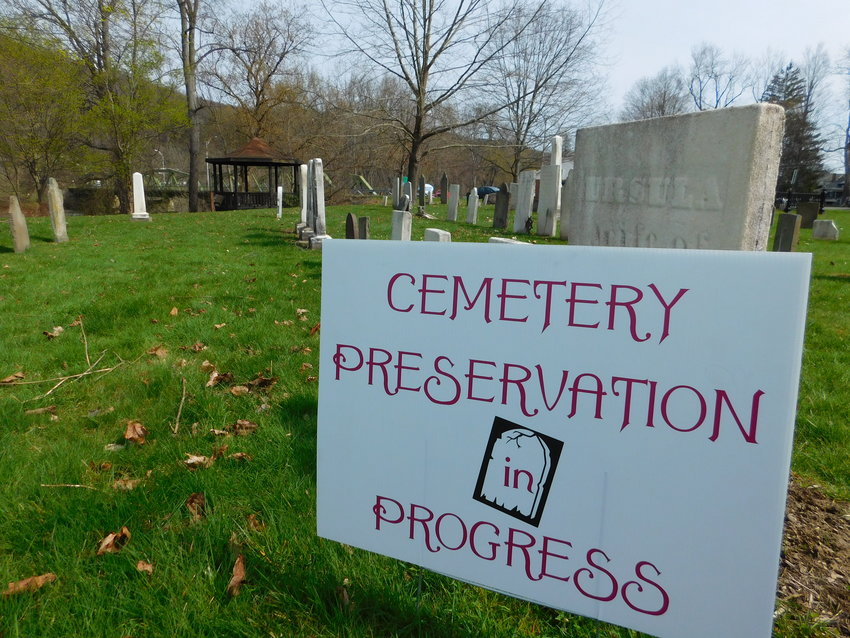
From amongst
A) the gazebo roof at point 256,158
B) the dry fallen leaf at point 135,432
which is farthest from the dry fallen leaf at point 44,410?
the gazebo roof at point 256,158

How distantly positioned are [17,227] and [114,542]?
32.5ft

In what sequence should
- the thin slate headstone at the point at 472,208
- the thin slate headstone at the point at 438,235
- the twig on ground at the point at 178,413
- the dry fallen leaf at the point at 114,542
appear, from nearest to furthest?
the dry fallen leaf at the point at 114,542, the twig on ground at the point at 178,413, the thin slate headstone at the point at 438,235, the thin slate headstone at the point at 472,208

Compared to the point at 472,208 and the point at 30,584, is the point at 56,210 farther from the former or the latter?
the point at 30,584

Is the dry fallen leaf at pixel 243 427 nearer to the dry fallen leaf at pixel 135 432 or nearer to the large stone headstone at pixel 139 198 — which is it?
the dry fallen leaf at pixel 135 432

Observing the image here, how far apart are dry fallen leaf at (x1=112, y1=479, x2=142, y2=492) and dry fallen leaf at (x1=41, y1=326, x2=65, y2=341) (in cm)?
290

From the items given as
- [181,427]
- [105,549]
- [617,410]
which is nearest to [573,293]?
[617,410]

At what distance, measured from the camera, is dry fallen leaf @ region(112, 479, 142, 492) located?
2.37 metres

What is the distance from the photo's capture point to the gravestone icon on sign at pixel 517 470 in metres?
1.42

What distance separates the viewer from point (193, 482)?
2357 millimetres

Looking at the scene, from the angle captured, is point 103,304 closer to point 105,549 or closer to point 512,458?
point 105,549

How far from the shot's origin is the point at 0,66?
19.4 metres

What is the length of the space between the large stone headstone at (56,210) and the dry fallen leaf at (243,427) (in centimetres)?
1014

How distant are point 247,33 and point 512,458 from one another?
36005 millimetres

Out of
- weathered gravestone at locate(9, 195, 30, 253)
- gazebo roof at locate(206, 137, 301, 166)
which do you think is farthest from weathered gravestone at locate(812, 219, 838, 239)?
gazebo roof at locate(206, 137, 301, 166)
